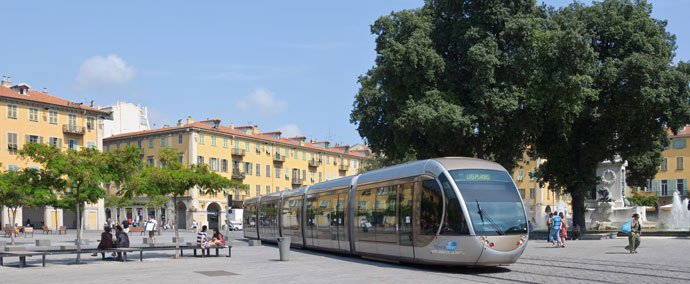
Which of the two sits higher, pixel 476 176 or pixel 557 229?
pixel 476 176

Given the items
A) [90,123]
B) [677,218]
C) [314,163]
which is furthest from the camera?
[314,163]

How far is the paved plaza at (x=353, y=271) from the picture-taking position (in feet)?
55.7

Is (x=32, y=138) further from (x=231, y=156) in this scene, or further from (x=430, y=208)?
(x=430, y=208)

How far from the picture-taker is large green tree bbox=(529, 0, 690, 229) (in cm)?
3569

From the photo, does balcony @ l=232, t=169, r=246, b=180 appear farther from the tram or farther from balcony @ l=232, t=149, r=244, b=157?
the tram

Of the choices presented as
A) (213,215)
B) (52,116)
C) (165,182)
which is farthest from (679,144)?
(165,182)

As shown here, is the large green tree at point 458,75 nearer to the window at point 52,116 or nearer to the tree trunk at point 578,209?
the tree trunk at point 578,209

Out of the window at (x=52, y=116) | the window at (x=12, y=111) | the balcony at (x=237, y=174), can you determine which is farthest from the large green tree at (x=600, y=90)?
the balcony at (x=237, y=174)

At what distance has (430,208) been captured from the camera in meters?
19.8

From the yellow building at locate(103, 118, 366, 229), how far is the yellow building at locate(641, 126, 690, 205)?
154 ft

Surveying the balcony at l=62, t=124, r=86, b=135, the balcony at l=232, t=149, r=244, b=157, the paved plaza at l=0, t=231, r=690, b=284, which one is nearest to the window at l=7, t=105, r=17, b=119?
the balcony at l=62, t=124, r=86, b=135

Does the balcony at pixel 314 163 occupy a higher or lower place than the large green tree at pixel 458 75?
lower

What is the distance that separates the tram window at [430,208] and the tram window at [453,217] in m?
0.26

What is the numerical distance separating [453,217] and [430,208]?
3.21 ft
